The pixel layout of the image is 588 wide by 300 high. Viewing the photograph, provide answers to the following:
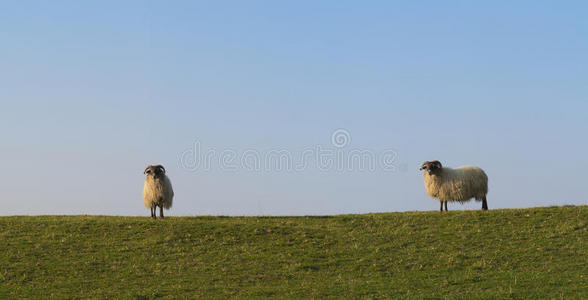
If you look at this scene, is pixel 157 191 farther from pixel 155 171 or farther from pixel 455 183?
pixel 455 183

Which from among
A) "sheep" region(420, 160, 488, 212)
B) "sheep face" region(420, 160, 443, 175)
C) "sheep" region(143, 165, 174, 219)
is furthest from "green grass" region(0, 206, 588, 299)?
"sheep face" region(420, 160, 443, 175)

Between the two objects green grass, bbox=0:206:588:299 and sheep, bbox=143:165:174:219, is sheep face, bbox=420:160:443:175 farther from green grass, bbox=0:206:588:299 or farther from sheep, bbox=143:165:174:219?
sheep, bbox=143:165:174:219

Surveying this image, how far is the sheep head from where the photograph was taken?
34.7 m

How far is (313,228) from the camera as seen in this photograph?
1210 inches

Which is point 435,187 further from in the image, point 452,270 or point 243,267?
point 243,267

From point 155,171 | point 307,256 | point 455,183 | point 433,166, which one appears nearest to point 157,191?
point 155,171

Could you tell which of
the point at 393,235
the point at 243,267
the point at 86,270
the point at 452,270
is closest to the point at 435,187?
the point at 393,235

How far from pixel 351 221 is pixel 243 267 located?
10.1m

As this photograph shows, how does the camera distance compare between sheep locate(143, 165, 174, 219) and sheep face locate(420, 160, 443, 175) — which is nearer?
sheep locate(143, 165, 174, 219)

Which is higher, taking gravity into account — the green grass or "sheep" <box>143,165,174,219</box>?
"sheep" <box>143,165,174,219</box>

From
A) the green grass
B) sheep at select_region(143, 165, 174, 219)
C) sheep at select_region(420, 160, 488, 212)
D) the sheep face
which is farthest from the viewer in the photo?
the sheep face

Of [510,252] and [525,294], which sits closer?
[525,294]

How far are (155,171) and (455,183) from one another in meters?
17.6

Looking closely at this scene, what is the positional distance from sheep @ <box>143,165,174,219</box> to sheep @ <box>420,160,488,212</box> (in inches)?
609
